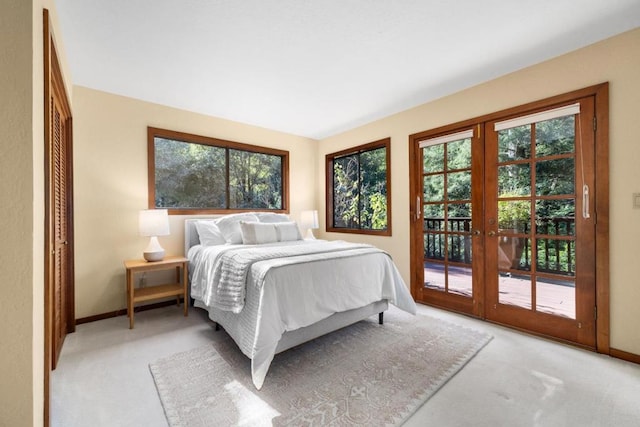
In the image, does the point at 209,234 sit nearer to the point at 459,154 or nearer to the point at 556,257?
the point at 459,154

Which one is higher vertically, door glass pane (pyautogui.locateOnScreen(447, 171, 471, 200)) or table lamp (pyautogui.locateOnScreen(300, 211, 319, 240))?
door glass pane (pyautogui.locateOnScreen(447, 171, 471, 200))

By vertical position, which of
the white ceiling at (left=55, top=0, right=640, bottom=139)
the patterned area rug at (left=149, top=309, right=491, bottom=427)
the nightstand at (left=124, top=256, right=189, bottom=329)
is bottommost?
the patterned area rug at (left=149, top=309, right=491, bottom=427)

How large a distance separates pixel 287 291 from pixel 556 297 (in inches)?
93.7

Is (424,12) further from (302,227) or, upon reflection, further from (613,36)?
(302,227)

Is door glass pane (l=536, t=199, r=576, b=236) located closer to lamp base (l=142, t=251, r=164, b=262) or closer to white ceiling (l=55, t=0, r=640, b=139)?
white ceiling (l=55, t=0, r=640, b=139)

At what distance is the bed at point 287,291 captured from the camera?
73.7 inches

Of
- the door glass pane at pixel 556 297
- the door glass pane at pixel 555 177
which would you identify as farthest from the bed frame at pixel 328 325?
the door glass pane at pixel 555 177

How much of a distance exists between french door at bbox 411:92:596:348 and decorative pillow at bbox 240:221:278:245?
184cm

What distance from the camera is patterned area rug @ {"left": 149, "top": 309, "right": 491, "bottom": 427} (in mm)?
1526

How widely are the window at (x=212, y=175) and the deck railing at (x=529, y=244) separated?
243cm

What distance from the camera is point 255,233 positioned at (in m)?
3.12

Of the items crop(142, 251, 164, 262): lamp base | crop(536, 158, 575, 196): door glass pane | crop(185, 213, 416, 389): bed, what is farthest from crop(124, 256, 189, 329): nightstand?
crop(536, 158, 575, 196): door glass pane

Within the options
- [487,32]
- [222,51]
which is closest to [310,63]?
[222,51]

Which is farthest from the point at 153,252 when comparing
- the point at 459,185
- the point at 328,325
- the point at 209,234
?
the point at 459,185
